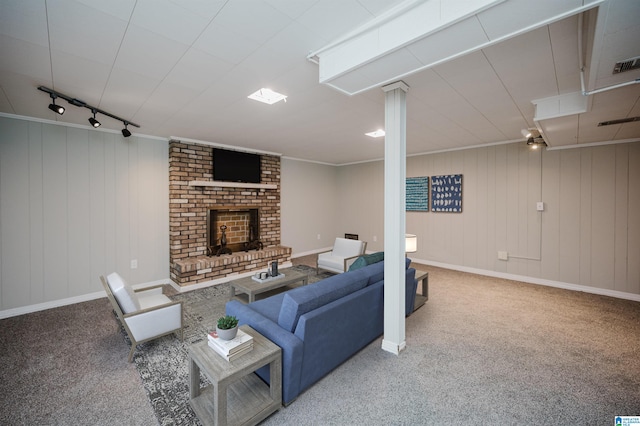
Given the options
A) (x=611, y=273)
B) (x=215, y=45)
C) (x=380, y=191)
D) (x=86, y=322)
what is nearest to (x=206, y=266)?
(x=86, y=322)

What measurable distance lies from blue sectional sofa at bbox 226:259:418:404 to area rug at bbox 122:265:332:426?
61 centimetres

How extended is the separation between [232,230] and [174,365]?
3395 mm

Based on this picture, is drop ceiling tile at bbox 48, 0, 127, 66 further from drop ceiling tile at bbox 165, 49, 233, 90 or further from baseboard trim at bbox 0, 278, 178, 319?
baseboard trim at bbox 0, 278, 178, 319

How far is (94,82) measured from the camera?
2.61 metres

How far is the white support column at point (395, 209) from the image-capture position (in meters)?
2.59

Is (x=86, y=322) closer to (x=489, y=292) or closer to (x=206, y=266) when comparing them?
(x=206, y=266)

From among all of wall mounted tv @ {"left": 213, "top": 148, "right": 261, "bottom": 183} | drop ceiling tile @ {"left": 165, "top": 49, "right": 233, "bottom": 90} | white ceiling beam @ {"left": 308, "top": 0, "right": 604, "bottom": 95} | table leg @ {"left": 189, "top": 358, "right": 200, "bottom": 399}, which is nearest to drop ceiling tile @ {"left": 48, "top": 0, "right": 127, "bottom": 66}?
drop ceiling tile @ {"left": 165, "top": 49, "right": 233, "bottom": 90}

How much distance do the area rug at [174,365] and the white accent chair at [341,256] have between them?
1.95 metres

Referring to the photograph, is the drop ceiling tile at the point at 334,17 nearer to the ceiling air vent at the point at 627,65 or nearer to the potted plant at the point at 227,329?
the ceiling air vent at the point at 627,65

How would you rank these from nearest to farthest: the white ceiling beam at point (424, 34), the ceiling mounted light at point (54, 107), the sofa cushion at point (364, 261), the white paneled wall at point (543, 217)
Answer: the white ceiling beam at point (424, 34), the ceiling mounted light at point (54, 107), the sofa cushion at point (364, 261), the white paneled wall at point (543, 217)

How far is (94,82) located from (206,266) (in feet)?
10.3

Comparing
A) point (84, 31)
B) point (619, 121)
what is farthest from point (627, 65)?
point (84, 31)

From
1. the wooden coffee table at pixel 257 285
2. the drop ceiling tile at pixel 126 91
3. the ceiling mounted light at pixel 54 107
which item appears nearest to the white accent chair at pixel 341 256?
the wooden coffee table at pixel 257 285

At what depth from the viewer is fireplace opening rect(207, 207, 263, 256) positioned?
532 cm
